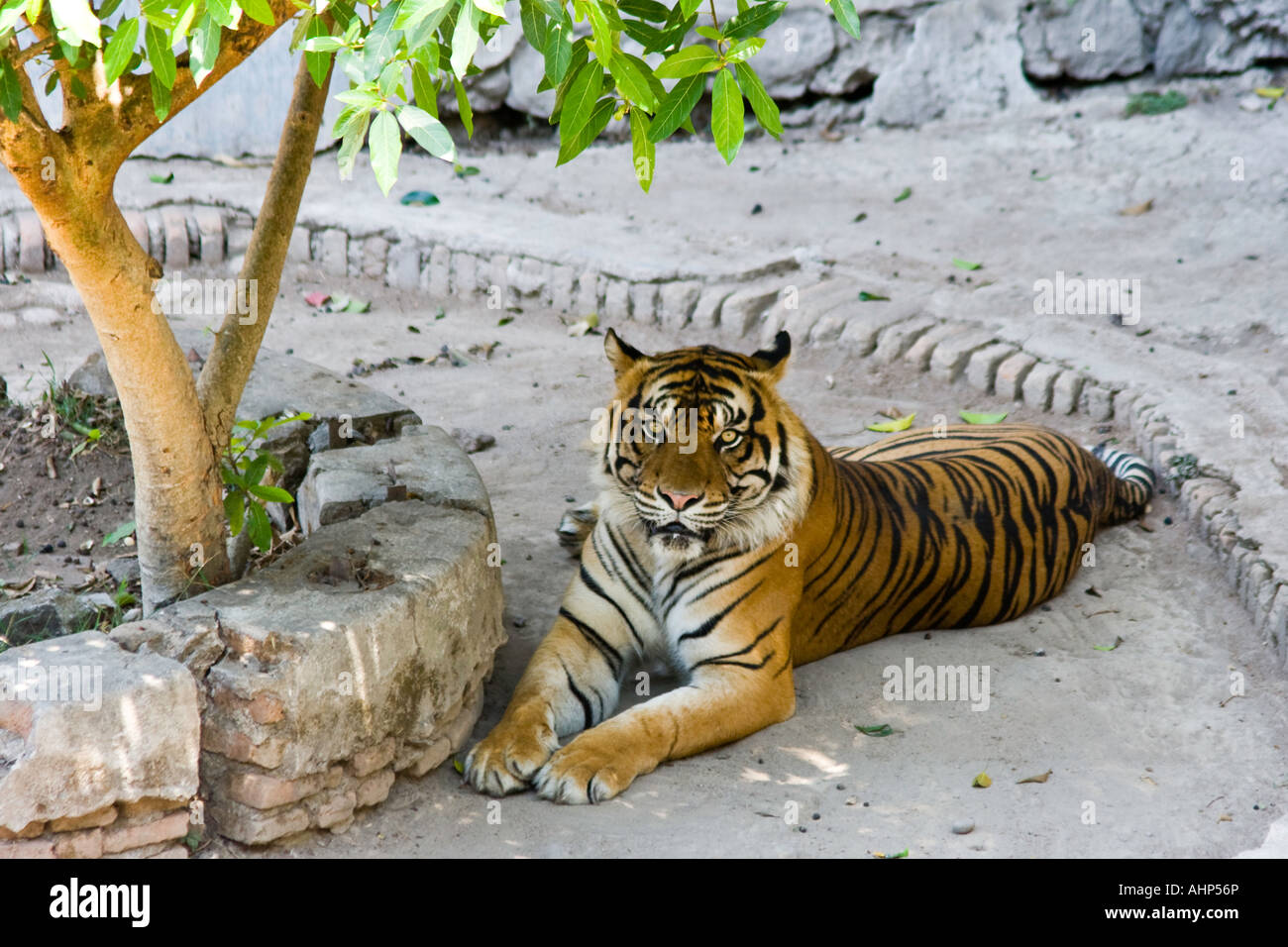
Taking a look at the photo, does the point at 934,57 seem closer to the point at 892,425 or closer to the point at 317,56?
the point at 892,425

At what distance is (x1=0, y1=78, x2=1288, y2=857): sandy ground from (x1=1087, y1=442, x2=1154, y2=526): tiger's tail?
0.24 feet

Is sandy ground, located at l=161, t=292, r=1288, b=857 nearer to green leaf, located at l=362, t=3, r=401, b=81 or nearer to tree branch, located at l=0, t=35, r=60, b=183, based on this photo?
tree branch, located at l=0, t=35, r=60, b=183

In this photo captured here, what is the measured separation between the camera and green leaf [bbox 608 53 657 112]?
219 cm

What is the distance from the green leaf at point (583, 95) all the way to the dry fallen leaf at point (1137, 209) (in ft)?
19.2

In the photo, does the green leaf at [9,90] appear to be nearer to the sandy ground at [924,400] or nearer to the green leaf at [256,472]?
the green leaf at [256,472]

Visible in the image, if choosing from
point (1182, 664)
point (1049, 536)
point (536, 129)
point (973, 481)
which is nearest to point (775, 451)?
point (973, 481)

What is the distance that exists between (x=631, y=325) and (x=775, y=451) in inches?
132

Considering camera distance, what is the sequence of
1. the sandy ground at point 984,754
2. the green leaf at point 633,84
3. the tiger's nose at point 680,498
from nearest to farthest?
the green leaf at point 633,84
the sandy ground at point 984,754
the tiger's nose at point 680,498

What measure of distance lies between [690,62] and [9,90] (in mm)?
1351

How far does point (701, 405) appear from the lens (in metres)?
3.83

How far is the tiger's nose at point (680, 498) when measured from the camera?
12.3 ft

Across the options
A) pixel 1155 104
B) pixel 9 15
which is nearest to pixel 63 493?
pixel 9 15

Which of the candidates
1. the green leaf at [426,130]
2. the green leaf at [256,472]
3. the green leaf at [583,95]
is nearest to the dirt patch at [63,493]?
the green leaf at [256,472]

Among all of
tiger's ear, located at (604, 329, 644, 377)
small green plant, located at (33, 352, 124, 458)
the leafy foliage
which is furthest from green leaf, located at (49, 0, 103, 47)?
small green plant, located at (33, 352, 124, 458)
